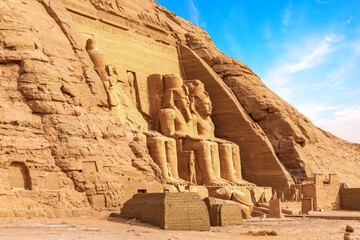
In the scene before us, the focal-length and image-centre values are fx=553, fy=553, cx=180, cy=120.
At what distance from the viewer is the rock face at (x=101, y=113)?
17.2 m

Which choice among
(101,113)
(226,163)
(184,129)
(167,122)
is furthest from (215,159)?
(101,113)

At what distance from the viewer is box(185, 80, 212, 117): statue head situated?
31.1 metres

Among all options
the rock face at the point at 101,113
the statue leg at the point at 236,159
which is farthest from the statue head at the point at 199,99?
the statue leg at the point at 236,159

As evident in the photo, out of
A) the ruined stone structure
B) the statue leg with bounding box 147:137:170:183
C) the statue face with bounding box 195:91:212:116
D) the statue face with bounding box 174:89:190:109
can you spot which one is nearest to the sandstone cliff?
the statue face with bounding box 195:91:212:116

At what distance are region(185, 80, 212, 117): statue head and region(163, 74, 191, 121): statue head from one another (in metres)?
1.05

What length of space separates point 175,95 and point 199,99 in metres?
1.96

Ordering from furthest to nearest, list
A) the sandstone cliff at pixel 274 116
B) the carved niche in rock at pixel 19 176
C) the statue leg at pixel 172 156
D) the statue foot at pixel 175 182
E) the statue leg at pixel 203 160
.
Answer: the sandstone cliff at pixel 274 116 < the statue leg at pixel 203 160 < the statue leg at pixel 172 156 < the statue foot at pixel 175 182 < the carved niche in rock at pixel 19 176

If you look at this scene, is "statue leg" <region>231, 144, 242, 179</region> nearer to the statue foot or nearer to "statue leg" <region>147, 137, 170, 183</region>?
the statue foot

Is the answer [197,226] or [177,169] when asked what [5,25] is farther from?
[177,169]

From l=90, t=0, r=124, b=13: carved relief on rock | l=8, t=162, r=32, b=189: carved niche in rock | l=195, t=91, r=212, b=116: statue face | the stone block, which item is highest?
l=90, t=0, r=124, b=13: carved relief on rock

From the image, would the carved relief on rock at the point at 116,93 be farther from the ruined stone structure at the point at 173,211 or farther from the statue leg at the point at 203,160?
the ruined stone structure at the point at 173,211

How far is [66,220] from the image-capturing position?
16.3 metres

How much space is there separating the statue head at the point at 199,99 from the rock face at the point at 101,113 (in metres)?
1.80

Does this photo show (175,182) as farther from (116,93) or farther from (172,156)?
(116,93)
